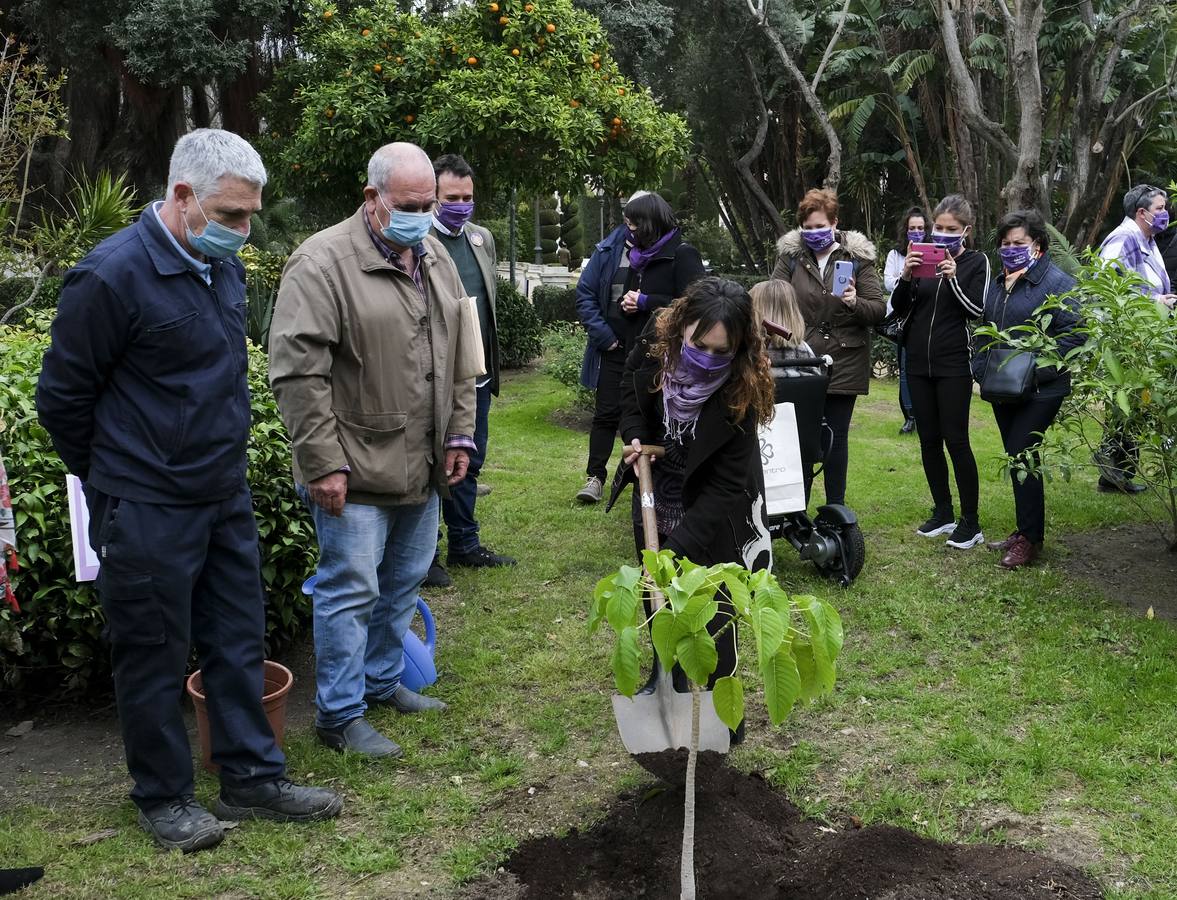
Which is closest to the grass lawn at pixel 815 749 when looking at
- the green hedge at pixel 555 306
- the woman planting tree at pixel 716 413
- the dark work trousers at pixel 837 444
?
the dark work trousers at pixel 837 444

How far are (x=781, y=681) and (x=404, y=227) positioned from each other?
2.16 m

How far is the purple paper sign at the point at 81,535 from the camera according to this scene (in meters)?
3.76

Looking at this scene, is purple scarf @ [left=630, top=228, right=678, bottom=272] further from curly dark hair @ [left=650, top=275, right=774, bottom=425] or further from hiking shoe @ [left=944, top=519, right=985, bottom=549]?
curly dark hair @ [left=650, top=275, right=774, bottom=425]

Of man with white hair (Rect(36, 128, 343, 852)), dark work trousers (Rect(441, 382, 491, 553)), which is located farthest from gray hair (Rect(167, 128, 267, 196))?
dark work trousers (Rect(441, 382, 491, 553))

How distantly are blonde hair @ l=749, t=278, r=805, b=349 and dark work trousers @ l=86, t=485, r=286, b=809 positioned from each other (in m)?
3.21

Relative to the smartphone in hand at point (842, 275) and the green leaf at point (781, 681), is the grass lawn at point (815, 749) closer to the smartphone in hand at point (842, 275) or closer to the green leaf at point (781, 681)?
the green leaf at point (781, 681)

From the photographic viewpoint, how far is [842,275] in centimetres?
651

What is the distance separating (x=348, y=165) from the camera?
448 inches

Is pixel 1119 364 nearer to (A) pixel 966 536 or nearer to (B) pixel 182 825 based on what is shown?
(A) pixel 966 536

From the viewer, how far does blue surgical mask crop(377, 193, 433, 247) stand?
4.01 m

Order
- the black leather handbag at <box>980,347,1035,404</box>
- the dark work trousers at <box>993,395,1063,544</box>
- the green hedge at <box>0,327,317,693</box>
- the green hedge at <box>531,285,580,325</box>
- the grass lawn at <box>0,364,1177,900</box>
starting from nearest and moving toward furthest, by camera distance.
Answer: the grass lawn at <box>0,364,1177,900</box> < the green hedge at <box>0,327,317,693</box> < the black leather handbag at <box>980,347,1035,404</box> < the dark work trousers at <box>993,395,1063,544</box> < the green hedge at <box>531,285,580,325</box>

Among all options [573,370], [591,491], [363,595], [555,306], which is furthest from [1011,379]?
[555,306]

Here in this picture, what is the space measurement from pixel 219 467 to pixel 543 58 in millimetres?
8559

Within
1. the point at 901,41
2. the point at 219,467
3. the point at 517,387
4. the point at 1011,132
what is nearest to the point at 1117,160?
the point at 1011,132
